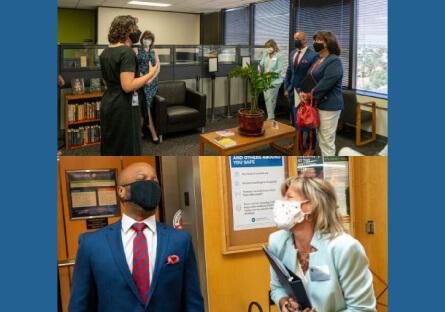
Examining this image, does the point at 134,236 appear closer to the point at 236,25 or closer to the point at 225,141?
the point at 225,141

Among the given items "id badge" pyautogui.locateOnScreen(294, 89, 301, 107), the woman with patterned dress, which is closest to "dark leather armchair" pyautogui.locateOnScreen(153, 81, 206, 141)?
the woman with patterned dress

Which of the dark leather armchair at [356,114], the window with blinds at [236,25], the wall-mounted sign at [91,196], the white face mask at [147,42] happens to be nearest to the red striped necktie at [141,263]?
the wall-mounted sign at [91,196]

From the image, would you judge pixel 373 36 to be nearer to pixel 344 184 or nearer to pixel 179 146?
pixel 344 184

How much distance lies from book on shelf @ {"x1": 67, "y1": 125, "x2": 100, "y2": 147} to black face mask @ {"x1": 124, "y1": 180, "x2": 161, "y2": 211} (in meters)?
0.22

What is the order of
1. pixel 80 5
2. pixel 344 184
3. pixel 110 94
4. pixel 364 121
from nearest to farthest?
pixel 80 5
pixel 364 121
pixel 110 94
pixel 344 184

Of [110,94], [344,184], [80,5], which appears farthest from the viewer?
[344,184]

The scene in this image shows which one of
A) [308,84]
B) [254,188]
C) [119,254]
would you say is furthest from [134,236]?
[308,84]

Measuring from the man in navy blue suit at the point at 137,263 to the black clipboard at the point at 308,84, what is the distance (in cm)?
67

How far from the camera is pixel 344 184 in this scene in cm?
199

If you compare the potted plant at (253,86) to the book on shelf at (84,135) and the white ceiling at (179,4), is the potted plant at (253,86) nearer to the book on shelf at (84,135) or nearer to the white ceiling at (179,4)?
the white ceiling at (179,4)

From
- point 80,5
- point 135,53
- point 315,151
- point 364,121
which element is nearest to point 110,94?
point 135,53

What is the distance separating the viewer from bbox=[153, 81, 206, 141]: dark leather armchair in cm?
165

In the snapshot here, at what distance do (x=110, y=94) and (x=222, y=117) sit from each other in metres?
0.44

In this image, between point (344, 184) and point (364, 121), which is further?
point (344, 184)
